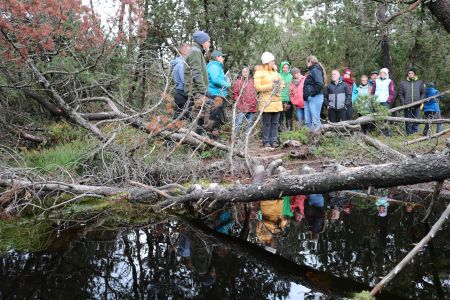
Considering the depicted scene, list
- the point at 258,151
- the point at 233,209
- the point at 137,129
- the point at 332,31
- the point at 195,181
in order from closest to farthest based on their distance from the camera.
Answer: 1. the point at 233,209
2. the point at 195,181
3. the point at 137,129
4. the point at 258,151
5. the point at 332,31

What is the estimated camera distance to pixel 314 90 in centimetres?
826

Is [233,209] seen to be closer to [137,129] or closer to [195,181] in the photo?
[195,181]

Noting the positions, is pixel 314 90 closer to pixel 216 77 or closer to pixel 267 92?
pixel 267 92

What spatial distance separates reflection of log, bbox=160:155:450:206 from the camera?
10.9ft

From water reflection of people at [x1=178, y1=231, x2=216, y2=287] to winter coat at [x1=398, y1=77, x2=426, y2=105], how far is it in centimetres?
757

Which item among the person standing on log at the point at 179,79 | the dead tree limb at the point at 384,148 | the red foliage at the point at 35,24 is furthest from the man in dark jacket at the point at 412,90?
the red foliage at the point at 35,24

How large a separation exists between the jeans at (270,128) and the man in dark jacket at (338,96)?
1.77 metres

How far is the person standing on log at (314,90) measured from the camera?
8172mm

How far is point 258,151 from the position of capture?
7930 mm

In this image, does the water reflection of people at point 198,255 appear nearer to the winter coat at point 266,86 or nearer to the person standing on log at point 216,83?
the person standing on log at point 216,83

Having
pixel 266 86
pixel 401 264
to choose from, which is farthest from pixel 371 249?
pixel 266 86

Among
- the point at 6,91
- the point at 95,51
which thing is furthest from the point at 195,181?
the point at 6,91

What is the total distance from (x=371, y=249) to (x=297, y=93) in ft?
19.5

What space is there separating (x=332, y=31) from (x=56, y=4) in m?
8.63
